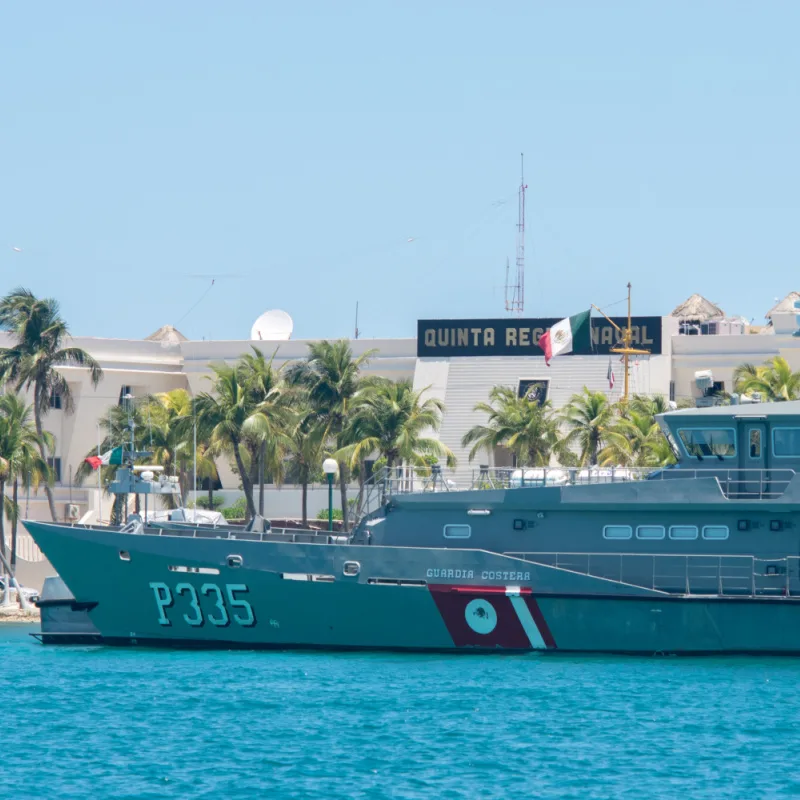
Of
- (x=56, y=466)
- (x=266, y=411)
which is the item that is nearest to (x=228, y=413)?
(x=266, y=411)

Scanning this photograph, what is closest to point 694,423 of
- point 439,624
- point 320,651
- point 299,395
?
point 439,624

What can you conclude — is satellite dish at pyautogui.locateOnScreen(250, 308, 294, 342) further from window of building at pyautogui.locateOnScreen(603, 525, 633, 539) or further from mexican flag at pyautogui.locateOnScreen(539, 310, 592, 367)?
window of building at pyautogui.locateOnScreen(603, 525, 633, 539)

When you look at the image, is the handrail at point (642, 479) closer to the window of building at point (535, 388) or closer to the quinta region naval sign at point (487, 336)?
the window of building at point (535, 388)

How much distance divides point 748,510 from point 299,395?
932 inches

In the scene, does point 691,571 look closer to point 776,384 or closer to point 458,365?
point 776,384

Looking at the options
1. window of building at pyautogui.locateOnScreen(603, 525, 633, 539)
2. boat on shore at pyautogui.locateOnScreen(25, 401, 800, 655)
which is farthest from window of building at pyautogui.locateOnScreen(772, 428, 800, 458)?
window of building at pyautogui.locateOnScreen(603, 525, 633, 539)

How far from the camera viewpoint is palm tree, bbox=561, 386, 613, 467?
161ft

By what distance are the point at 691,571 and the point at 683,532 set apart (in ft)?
2.61

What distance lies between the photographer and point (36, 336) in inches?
2116

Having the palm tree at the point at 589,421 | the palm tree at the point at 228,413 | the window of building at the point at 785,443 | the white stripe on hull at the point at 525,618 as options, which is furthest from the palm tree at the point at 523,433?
the window of building at the point at 785,443

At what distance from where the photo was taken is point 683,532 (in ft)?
104

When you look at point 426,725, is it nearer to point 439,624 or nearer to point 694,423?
point 439,624

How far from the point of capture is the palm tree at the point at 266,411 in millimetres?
50312

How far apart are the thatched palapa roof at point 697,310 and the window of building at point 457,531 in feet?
151
